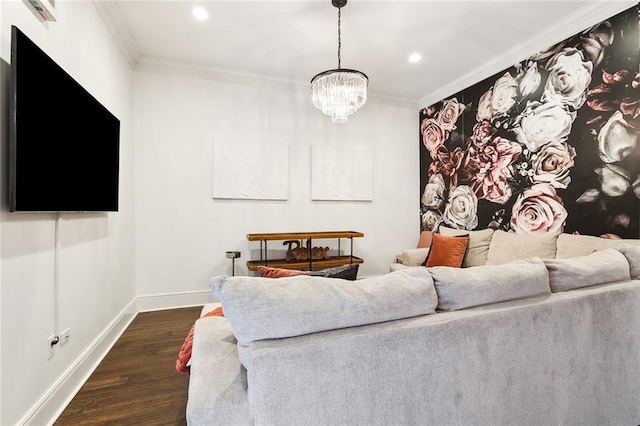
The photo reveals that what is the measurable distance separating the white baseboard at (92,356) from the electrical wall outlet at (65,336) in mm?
186

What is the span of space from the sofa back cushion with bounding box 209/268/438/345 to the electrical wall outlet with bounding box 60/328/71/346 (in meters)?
1.47

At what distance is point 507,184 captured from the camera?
10.4ft

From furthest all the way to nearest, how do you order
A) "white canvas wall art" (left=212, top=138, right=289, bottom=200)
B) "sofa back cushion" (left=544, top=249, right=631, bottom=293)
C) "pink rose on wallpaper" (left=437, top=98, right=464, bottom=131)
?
1. "pink rose on wallpaper" (left=437, top=98, right=464, bottom=131)
2. "white canvas wall art" (left=212, top=138, right=289, bottom=200)
3. "sofa back cushion" (left=544, top=249, right=631, bottom=293)

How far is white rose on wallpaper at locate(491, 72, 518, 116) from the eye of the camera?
310 centimetres

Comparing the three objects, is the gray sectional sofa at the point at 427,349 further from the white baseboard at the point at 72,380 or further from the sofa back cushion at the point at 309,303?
the white baseboard at the point at 72,380

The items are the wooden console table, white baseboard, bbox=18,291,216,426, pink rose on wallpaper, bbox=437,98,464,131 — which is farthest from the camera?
pink rose on wallpaper, bbox=437,98,464,131

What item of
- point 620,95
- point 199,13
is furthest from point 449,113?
point 199,13

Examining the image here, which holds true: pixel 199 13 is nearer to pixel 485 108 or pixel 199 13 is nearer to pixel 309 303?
pixel 309 303

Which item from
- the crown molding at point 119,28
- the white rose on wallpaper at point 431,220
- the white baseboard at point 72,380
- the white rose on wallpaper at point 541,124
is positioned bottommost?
the white baseboard at point 72,380

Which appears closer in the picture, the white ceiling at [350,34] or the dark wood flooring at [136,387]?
the dark wood flooring at [136,387]

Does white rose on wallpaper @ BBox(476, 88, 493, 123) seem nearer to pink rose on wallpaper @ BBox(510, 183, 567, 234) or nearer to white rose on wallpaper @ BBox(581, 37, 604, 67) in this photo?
white rose on wallpaper @ BBox(581, 37, 604, 67)

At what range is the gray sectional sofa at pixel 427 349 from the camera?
88cm

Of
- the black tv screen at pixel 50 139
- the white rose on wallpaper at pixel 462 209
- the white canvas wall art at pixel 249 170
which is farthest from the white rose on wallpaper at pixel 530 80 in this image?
the black tv screen at pixel 50 139

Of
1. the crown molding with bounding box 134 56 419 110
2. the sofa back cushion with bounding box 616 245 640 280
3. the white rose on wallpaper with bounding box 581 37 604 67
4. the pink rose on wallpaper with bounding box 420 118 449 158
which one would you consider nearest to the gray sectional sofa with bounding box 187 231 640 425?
the sofa back cushion with bounding box 616 245 640 280
